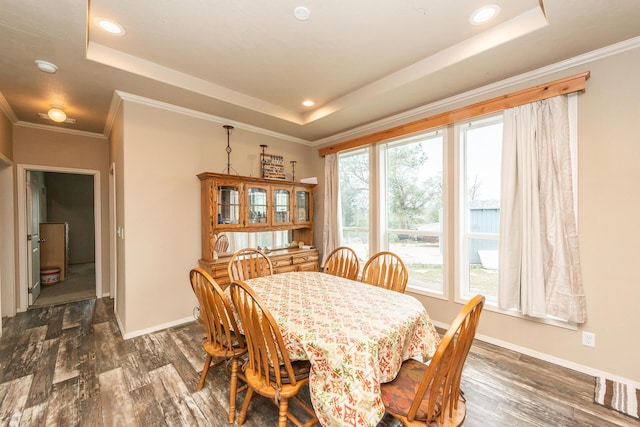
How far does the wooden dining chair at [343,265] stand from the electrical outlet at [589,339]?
77.2 inches

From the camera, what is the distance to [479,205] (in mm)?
2898

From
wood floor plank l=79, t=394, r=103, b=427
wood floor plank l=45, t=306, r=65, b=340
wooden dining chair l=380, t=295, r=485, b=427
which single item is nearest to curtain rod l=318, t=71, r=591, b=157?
wooden dining chair l=380, t=295, r=485, b=427

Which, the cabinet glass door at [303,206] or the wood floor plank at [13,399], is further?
the cabinet glass door at [303,206]

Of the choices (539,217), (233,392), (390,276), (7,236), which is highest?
(539,217)

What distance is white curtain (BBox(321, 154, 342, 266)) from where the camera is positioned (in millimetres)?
4168

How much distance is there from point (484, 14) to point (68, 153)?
540 cm

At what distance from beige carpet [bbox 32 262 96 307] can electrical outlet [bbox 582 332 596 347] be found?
20.5 ft

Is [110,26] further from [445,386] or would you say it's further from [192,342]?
[445,386]

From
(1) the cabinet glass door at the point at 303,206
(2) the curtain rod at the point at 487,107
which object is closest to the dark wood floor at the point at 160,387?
(1) the cabinet glass door at the point at 303,206

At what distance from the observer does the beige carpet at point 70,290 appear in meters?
4.07

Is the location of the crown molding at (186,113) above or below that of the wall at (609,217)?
above

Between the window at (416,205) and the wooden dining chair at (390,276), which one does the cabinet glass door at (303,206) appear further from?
the wooden dining chair at (390,276)

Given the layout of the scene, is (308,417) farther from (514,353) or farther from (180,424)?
(514,353)

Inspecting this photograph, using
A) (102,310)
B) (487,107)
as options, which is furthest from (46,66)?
(487,107)
